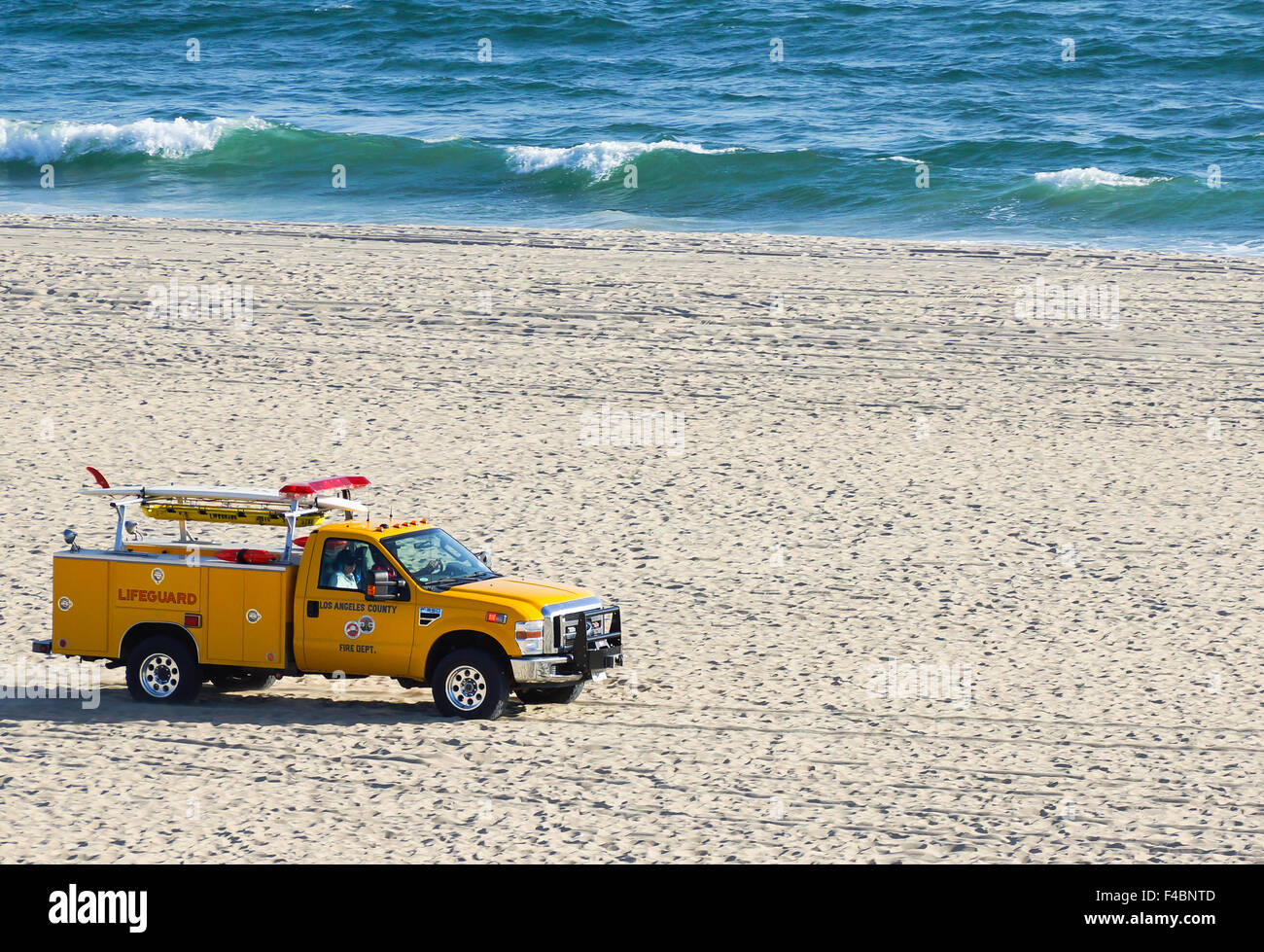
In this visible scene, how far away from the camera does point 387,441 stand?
16.2 m

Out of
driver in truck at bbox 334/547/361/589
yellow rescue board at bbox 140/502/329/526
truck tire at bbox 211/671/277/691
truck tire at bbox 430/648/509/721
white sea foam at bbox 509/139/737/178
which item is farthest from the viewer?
white sea foam at bbox 509/139/737/178

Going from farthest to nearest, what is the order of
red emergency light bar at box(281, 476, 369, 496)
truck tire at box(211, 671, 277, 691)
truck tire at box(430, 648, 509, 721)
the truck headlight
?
truck tire at box(211, 671, 277, 691) < red emergency light bar at box(281, 476, 369, 496) < truck tire at box(430, 648, 509, 721) < the truck headlight

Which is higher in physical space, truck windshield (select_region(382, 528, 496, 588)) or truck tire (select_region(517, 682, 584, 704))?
truck windshield (select_region(382, 528, 496, 588))

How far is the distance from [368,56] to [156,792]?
3768 centimetres

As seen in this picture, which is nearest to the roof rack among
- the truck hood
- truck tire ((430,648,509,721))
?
the truck hood

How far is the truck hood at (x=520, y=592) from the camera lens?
999cm

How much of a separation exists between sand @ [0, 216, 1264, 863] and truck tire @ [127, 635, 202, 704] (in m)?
0.21

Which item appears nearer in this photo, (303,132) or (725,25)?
(303,132)

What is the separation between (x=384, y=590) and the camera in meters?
10.1

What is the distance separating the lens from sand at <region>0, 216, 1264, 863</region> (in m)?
8.81

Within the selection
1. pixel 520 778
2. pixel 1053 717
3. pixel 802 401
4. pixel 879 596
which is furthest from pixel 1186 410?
pixel 520 778

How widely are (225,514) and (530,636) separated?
239 centimetres

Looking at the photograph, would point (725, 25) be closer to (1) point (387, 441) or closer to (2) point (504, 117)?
(2) point (504, 117)

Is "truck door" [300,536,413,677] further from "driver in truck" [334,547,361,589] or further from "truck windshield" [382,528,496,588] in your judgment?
"truck windshield" [382,528,496,588]
